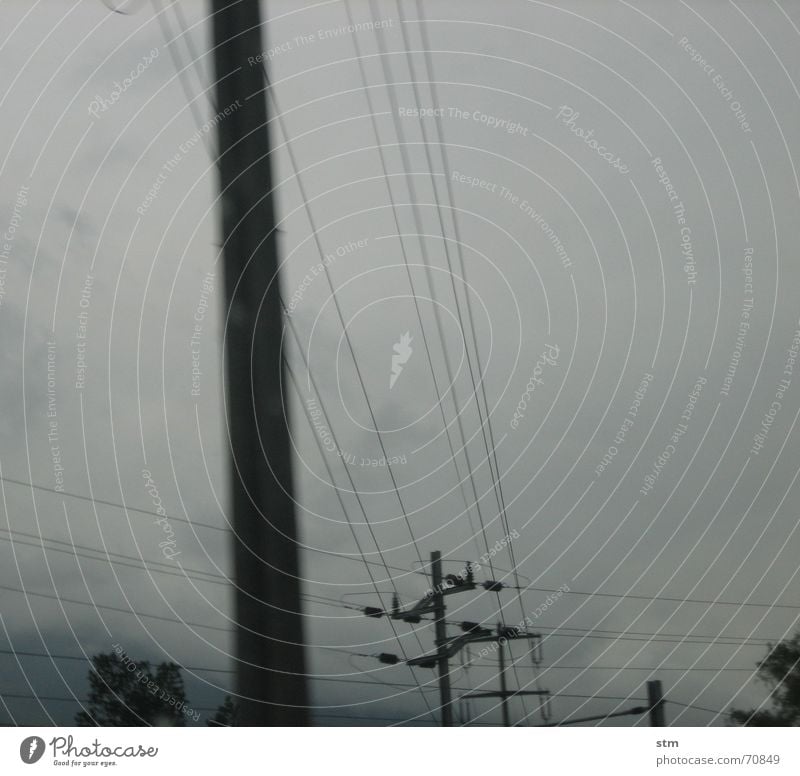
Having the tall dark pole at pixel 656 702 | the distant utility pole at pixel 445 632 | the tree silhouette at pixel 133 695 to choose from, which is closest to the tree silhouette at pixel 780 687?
the tall dark pole at pixel 656 702

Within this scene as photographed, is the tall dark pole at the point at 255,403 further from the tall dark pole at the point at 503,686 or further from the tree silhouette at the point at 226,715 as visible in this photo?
the tall dark pole at the point at 503,686

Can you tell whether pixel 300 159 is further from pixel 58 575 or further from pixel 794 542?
pixel 794 542

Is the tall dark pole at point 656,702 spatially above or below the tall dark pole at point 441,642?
below

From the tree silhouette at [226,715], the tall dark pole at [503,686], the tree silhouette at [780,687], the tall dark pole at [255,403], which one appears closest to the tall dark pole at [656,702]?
the tree silhouette at [780,687]

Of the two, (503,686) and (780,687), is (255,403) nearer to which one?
(503,686)

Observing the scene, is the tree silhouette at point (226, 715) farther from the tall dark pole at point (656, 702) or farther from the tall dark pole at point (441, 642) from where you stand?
the tall dark pole at point (656, 702)

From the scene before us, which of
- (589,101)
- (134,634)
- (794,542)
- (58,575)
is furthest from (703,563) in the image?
(58,575)
